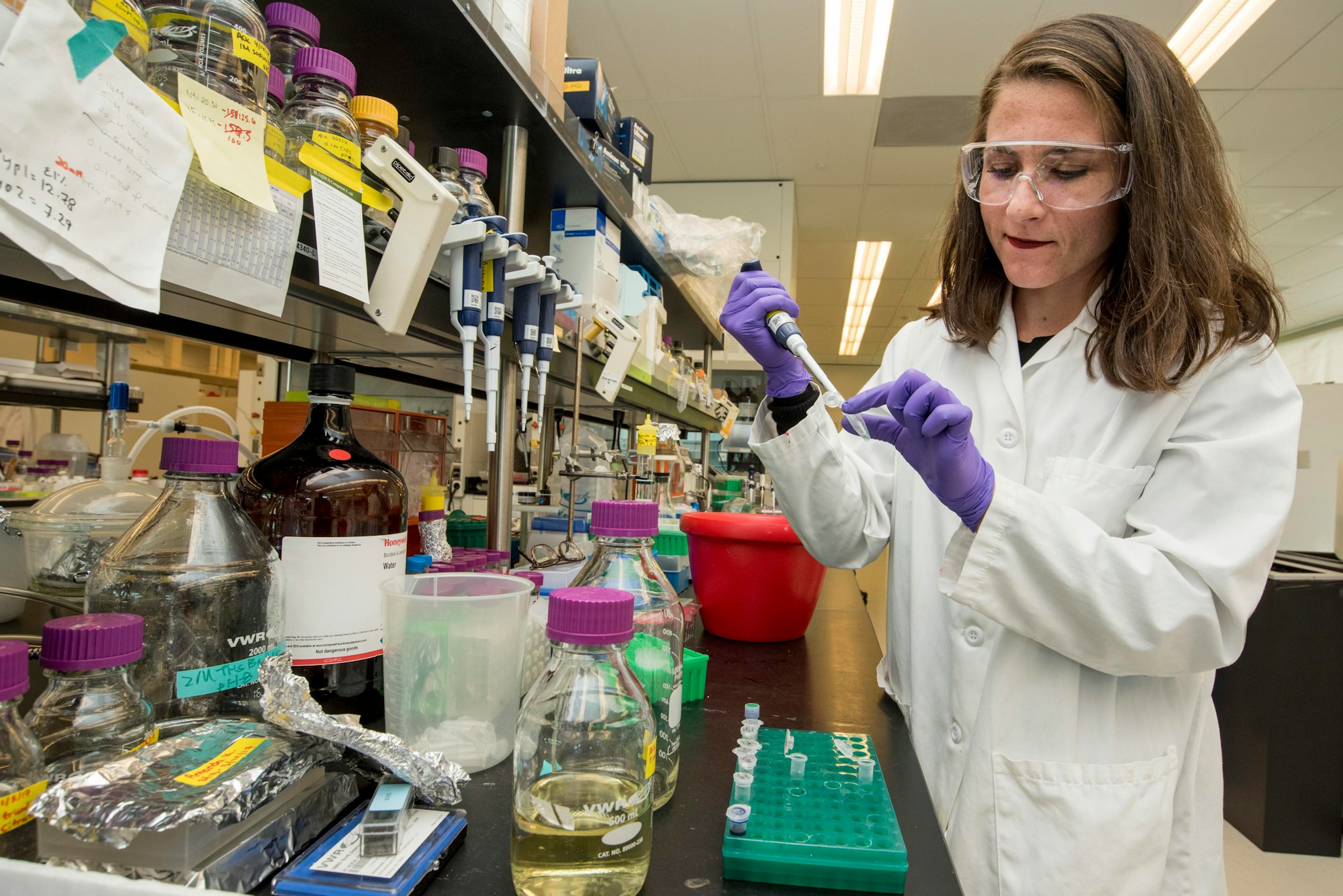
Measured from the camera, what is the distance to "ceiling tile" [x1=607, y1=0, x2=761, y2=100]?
3.38 metres

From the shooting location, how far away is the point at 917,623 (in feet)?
3.79

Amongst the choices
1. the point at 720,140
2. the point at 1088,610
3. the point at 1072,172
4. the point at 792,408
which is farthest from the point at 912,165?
the point at 1088,610

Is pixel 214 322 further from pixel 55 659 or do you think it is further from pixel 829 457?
pixel 829 457

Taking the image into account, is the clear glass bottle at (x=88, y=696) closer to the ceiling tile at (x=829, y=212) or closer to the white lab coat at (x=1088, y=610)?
the white lab coat at (x=1088, y=610)

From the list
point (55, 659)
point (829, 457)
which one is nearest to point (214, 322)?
point (55, 659)

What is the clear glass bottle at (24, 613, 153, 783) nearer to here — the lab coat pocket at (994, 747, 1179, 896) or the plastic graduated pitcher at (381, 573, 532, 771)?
the plastic graduated pitcher at (381, 573, 532, 771)

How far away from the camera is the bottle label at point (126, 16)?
53 centimetres

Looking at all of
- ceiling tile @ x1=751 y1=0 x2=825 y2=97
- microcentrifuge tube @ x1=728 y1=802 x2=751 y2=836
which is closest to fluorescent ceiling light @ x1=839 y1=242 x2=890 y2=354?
ceiling tile @ x1=751 y1=0 x2=825 y2=97

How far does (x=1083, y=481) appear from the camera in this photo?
1.02 m

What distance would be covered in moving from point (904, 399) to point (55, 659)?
87 cm

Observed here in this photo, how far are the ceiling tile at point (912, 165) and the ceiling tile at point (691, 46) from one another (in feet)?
3.78

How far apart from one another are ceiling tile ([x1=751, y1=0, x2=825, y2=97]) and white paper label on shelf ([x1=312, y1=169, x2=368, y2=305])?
125 inches

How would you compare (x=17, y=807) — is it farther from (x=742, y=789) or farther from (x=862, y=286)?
(x=862, y=286)

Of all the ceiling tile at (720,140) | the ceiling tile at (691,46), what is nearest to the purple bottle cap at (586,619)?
the ceiling tile at (691,46)
